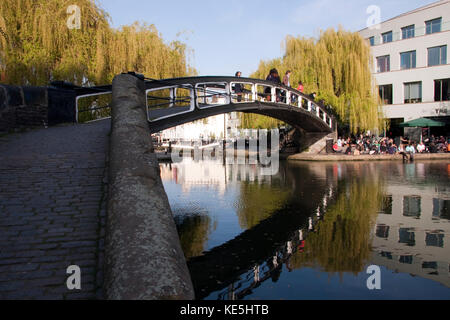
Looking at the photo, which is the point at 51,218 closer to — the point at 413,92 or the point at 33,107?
the point at 33,107

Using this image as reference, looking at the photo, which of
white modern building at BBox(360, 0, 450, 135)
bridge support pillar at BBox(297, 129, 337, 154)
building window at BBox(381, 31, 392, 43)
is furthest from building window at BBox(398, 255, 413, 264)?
building window at BBox(381, 31, 392, 43)

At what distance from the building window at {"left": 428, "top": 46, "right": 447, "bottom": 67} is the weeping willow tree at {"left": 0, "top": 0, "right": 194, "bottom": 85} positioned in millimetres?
21961

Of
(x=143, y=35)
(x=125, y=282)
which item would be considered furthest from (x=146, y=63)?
(x=125, y=282)

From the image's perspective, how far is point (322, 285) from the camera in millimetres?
5000

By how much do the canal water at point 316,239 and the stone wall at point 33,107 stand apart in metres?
3.72

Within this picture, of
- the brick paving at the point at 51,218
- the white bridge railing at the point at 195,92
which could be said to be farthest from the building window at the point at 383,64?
the brick paving at the point at 51,218

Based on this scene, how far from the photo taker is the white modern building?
29.1m

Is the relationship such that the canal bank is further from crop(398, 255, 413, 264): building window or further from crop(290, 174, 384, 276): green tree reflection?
crop(398, 255, 413, 264): building window

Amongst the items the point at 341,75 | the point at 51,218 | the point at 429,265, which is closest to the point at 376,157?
the point at 341,75

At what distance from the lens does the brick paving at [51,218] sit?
9.76 ft

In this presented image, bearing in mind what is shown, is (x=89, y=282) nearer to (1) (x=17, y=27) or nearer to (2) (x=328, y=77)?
A: (1) (x=17, y=27)

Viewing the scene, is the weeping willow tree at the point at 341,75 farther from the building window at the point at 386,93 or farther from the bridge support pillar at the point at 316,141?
the building window at the point at 386,93

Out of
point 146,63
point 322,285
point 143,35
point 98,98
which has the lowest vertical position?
point 322,285
